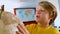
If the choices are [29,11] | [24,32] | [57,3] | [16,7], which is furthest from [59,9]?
[24,32]

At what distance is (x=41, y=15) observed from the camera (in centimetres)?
101

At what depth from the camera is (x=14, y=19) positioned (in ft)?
1.65

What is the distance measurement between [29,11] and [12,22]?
1099 millimetres

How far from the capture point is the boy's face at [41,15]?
991 mm

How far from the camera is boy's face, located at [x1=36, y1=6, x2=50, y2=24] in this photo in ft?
3.25

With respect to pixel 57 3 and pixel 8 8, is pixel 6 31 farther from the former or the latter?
pixel 57 3

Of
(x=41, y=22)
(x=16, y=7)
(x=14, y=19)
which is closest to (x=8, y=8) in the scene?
(x=16, y=7)

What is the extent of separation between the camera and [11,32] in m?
0.49

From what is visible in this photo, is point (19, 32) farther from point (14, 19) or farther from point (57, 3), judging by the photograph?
point (57, 3)

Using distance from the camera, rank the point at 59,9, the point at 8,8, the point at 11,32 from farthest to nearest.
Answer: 1. the point at 59,9
2. the point at 8,8
3. the point at 11,32

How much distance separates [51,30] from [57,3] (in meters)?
0.77

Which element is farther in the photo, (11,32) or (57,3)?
(57,3)

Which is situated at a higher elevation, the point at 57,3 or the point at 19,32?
the point at 57,3

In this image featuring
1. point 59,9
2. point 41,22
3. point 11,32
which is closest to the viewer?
point 11,32
